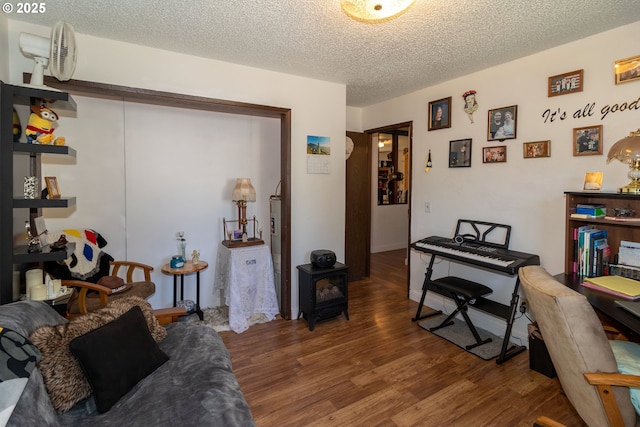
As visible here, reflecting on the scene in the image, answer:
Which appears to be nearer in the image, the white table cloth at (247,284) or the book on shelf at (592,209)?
the book on shelf at (592,209)

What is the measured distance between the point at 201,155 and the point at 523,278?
3.23m

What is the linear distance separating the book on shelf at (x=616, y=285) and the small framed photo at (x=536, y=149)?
1071 millimetres

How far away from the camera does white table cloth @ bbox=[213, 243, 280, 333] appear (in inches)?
125

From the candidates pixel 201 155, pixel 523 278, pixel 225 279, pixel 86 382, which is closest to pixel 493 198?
pixel 523 278

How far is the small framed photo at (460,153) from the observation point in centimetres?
331

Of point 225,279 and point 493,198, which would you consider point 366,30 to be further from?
point 225,279

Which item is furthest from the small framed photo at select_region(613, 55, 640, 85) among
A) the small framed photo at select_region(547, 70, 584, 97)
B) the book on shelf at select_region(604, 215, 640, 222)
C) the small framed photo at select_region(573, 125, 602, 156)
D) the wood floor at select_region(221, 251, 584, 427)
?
the wood floor at select_region(221, 251, 584, 427)

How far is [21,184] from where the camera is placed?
2.08 metres

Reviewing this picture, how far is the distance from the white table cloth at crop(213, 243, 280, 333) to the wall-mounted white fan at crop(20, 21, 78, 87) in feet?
6.20

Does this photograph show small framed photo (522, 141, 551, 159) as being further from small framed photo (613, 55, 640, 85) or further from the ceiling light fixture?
the ceiling light fixture

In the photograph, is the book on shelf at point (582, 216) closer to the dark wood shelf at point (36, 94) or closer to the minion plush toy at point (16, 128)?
the dark wood shelf at point (36, 94)

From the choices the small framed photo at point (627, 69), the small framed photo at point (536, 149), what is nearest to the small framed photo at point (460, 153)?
the small framed photo at point (536, 149)

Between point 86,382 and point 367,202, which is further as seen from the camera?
point 367,202

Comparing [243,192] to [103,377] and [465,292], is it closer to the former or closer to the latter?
[103,377]
